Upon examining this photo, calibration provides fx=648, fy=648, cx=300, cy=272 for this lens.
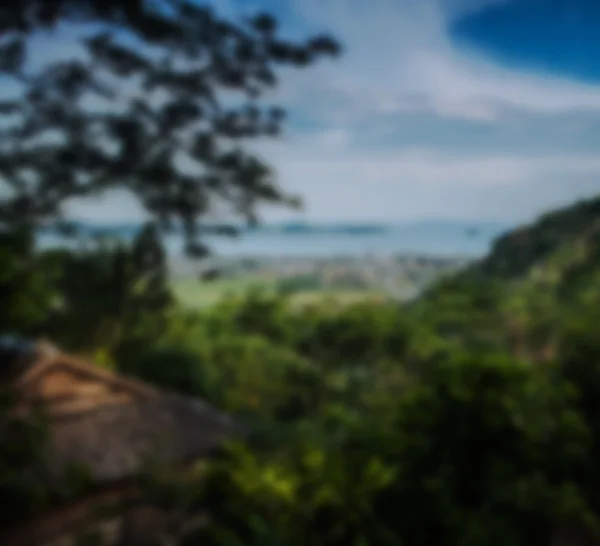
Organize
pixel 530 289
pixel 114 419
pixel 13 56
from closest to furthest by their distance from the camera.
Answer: pixel 13 56
pixel 114 419
pixel 530 289

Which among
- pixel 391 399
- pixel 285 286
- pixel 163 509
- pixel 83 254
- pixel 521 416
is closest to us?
pixel 83 254

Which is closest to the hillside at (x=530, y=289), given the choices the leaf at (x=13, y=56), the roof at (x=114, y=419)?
the roof at (x=114, y=419)

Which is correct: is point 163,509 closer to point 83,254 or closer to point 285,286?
point 83,254

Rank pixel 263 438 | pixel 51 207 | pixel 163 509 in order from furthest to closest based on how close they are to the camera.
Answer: pixel 263 438 < pixel 163 509 < pixel 51 207

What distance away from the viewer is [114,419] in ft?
12.1

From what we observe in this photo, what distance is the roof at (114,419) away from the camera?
294 centimetres

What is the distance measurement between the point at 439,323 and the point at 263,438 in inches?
165

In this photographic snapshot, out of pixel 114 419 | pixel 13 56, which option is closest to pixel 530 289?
pixel 114 419

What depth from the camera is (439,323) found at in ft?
21.7

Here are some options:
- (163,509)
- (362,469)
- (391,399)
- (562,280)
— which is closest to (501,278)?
(562,280)

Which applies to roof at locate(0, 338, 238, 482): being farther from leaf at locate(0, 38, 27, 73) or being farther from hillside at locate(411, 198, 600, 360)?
hillside at locate(411, 198, 600, 360)

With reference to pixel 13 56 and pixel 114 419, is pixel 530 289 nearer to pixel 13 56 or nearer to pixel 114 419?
pixel 114 419

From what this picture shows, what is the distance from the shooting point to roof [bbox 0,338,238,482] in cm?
294

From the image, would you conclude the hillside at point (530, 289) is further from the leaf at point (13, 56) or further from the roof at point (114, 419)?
the leaf at point (13, 56)
